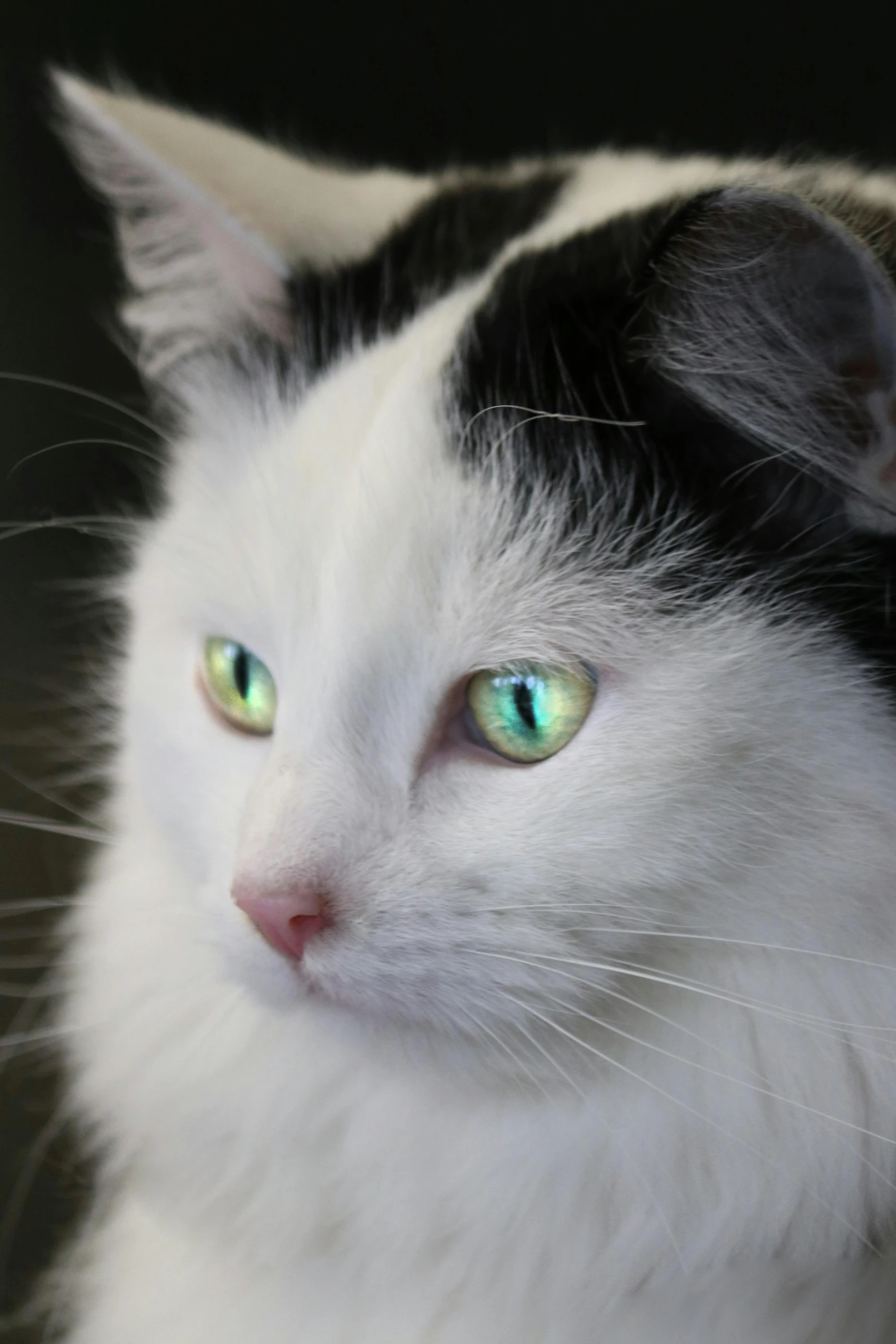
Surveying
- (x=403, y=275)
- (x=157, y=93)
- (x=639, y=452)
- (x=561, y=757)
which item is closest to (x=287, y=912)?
(x=561, y=757)

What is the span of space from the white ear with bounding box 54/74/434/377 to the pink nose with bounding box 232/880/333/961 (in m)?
0.51

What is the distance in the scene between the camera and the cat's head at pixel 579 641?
2.25 feet

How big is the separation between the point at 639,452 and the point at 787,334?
0.47 feet

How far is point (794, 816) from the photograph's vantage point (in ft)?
2.32

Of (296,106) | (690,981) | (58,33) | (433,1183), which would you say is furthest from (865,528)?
(58,33)

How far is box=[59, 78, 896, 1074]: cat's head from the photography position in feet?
2.25

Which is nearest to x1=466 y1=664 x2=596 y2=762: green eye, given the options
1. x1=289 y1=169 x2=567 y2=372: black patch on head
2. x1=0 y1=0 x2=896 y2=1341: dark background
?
x1=289 y1=169 x2=567 y2=372: black patch on head

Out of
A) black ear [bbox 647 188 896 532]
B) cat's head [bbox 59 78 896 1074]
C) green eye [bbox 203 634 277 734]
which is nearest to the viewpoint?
black ear [bbox 647 188 896 532]

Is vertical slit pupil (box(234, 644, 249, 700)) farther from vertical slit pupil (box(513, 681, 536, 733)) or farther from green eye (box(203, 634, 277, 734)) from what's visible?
vertical slit pupil (box(513, 681, 536, 733))

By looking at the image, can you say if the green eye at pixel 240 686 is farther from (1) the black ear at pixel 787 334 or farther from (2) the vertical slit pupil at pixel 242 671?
(1) the black ear at pixel 787 334

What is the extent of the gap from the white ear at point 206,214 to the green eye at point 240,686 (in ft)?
0.96

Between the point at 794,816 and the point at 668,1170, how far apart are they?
28 centimetres

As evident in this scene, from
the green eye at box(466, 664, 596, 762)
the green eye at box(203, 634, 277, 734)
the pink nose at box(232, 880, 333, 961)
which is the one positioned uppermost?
the green eye at box(203, 634, 277, 734)

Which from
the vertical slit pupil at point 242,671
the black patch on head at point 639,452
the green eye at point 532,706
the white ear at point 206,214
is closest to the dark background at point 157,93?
the white ear at point 206,214
